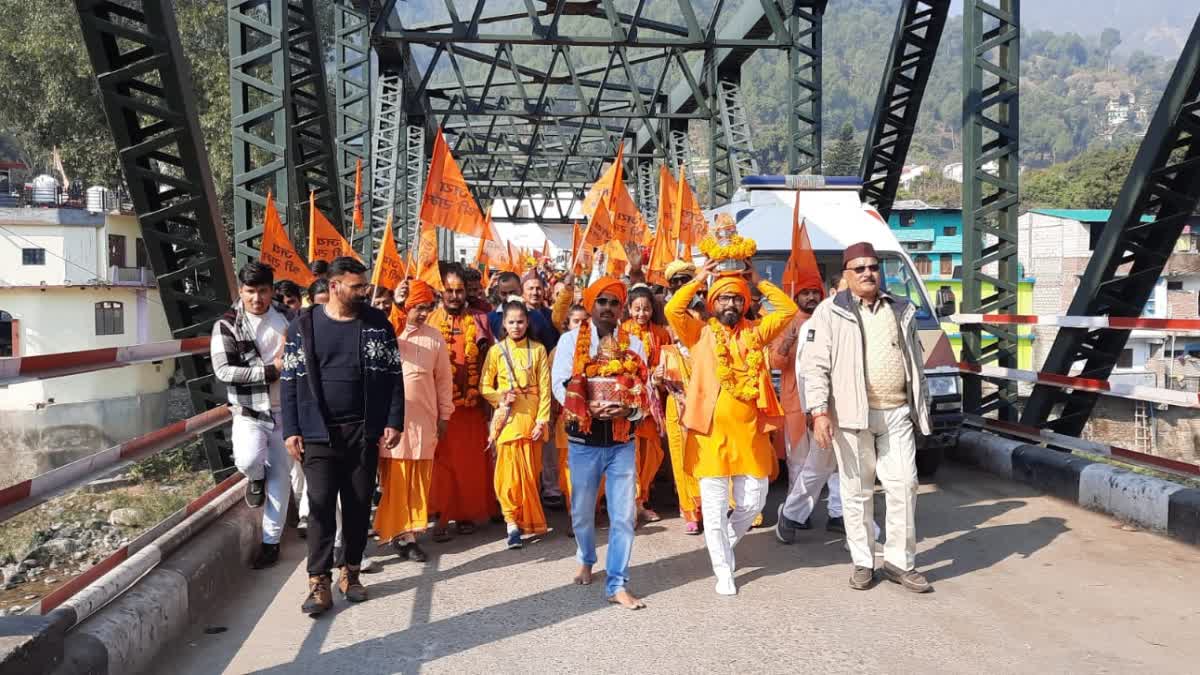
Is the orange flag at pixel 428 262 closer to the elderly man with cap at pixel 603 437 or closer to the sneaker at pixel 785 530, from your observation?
the elderly man with cap at pixel 603 437

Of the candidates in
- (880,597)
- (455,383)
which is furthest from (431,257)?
(880,597)

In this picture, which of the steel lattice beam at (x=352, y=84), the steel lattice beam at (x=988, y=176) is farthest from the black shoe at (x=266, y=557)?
the steel lattice beam at (x=352, y=84)

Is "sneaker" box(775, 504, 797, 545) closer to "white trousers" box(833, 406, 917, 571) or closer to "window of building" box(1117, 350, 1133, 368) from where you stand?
"white trousers" box(833, 406, 917, 571)

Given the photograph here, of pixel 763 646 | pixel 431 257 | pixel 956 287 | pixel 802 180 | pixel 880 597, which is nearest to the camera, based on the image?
pixel 763 646

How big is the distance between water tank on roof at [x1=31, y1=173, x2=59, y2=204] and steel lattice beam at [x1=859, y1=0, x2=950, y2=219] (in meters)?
35.3

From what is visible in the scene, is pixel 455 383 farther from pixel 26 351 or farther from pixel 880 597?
pixel 26 351

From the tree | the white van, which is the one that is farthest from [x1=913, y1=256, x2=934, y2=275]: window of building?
the white van

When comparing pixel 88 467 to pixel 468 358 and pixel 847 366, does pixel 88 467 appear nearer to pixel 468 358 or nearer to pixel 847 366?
pixel 468 358

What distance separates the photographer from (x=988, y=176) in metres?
10.8

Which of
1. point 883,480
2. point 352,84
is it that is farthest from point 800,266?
point 352,84

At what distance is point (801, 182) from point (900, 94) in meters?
4.43

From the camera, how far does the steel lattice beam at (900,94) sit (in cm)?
1345

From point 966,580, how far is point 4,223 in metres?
39.8

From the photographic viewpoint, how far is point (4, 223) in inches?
1497
